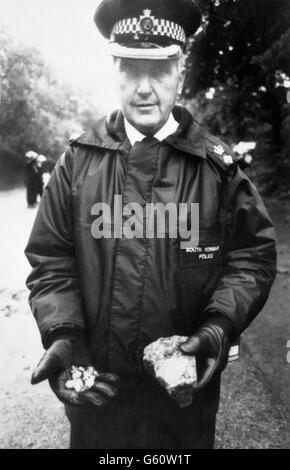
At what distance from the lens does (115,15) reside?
5.27ft

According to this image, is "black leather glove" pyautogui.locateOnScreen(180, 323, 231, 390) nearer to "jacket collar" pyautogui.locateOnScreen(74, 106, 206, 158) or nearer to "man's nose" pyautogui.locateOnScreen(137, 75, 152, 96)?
"jacket collar" pyautogui.locateOnScreen(74, 106, 206, 158)

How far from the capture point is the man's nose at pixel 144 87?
1.49 m

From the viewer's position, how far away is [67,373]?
1.47 meters

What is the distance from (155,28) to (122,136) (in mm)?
399

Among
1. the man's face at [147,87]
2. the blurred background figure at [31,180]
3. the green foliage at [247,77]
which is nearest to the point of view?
the man's face at [147,87]

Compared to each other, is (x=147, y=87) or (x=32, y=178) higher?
(x=147, y=87)

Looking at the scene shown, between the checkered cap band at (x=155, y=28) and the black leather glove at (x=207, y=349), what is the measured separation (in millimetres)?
1047

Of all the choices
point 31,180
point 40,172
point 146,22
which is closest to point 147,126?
point 146,22

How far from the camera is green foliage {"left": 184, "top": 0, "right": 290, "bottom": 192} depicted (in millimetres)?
5695

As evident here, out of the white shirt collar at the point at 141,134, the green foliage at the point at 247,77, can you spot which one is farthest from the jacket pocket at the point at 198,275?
the green foliage at the point at 247,77

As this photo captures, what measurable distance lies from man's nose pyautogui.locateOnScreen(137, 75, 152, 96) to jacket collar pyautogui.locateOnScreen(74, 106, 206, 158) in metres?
0.15

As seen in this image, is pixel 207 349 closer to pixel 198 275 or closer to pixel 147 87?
pixel 198 275

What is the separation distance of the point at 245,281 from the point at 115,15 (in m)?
1.08

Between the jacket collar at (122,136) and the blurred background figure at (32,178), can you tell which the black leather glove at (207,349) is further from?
the blurred background figure at (32,178)
